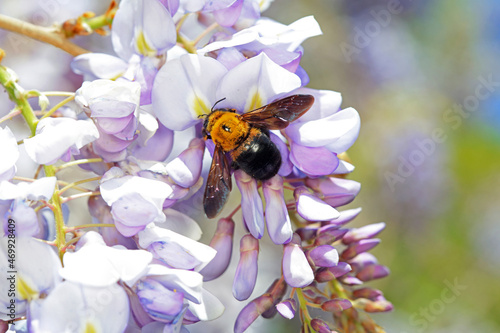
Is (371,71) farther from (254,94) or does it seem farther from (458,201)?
→ (254,94)

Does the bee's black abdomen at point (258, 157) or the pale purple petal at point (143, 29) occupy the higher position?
the pale purple petal at point (143, 29)

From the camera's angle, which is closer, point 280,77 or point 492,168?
point 280,77

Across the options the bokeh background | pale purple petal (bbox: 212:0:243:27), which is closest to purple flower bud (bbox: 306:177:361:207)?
pale purple petal (bbox: 212:0:243:27)

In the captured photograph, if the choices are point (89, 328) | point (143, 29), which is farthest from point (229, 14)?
Answer: point (89, 328)

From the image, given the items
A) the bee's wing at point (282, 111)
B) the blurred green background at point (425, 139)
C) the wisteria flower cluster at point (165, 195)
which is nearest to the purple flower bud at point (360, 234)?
the wisteria flower cluster at point (165, 195)

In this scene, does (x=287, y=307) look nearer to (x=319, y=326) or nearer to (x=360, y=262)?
(x=319, y=326)

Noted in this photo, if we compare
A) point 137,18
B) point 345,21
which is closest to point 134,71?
point 137,18

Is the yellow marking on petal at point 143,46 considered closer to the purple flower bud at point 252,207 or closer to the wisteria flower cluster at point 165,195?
the wisteria flower cluster at point 165,195
